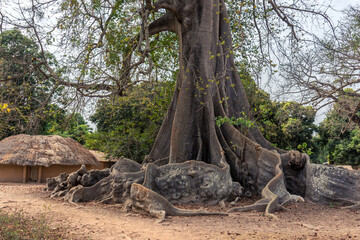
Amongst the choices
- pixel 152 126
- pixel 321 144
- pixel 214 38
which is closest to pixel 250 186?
pixel 214 38

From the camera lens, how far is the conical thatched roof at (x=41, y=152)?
15.3 metres

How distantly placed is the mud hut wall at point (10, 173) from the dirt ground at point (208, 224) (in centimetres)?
956

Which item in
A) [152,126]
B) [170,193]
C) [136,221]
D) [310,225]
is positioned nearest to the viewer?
[310,225]

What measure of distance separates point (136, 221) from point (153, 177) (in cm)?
193

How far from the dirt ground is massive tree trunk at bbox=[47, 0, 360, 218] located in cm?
50

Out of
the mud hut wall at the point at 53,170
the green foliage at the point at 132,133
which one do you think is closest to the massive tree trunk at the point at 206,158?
the green foliage at the point at 132,133

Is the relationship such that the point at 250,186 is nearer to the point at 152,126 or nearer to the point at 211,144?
the point at 211,144

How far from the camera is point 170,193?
779 cm

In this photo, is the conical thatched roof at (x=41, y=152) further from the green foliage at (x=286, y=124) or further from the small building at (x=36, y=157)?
the green foliage at (x=286, y=124)

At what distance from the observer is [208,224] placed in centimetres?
561

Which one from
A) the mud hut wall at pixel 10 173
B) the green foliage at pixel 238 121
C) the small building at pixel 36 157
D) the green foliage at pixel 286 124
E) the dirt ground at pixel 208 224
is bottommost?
the dirt ground at pixel 208 224

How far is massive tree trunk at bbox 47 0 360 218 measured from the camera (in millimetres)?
7762

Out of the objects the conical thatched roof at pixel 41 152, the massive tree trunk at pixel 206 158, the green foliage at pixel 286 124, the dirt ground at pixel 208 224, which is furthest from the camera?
the conical thatched roof at pixel 41 152

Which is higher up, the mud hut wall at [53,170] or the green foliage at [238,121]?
the green foliage at [238,121]
